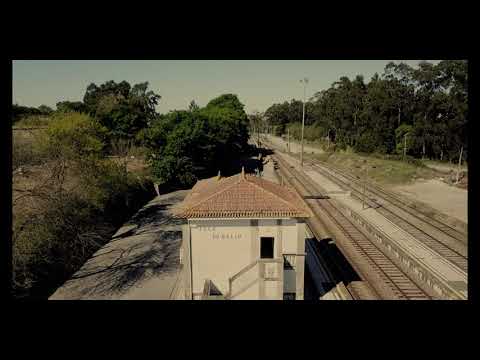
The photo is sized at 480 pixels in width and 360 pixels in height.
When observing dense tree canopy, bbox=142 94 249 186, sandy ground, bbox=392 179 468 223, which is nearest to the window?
sandy ground, bbox=392 179 468 223

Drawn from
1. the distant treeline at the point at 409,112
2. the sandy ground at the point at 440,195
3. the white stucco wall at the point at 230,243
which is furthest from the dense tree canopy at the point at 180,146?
the distant treeline at the point at 409,112

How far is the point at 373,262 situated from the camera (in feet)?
43.5

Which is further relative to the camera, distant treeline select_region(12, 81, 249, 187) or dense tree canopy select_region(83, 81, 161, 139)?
dense tree canopy select_region(83, 81, 161, 139)

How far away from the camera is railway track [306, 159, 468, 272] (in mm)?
13570

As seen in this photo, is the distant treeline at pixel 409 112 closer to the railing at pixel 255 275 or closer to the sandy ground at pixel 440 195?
the sandy ground at pixel 440 195

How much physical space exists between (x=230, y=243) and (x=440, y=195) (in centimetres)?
1902

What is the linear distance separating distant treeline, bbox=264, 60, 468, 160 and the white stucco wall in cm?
2221

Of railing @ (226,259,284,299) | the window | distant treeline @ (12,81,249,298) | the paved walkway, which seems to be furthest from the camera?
the paved walkway

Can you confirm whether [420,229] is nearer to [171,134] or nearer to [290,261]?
[290,261]

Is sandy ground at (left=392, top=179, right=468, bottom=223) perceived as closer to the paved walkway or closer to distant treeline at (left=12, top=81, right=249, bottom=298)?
the paved walkway
